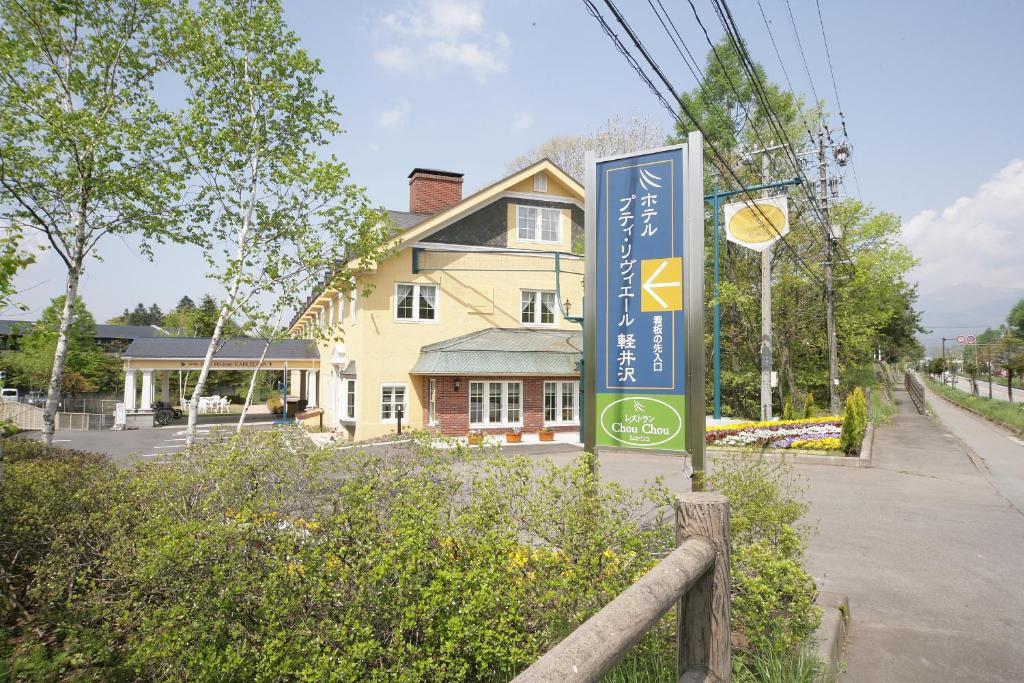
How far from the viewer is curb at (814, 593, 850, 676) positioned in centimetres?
394

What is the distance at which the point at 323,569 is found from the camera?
10.7 ft

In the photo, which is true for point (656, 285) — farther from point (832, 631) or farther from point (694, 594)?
point (694, 594)

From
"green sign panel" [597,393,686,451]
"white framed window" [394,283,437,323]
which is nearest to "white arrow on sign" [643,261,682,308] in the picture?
"green sign panel" [597,393,686,451]

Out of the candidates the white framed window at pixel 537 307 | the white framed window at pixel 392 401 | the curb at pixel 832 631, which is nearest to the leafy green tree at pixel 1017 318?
the white framed window at pixel 537 307

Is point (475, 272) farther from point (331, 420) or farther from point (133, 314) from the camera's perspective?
point (133, 314)

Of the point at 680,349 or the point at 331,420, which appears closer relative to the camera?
the point at 680,349

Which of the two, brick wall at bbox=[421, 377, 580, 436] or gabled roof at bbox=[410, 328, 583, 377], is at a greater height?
gabled roof at bbox=[410, 328, 583, 377]

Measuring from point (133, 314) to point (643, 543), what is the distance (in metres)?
119

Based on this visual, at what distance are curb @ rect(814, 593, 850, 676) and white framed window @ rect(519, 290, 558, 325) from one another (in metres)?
18.5

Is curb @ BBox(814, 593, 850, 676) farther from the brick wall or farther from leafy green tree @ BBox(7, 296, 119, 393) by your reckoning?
leafy green tree @ BBox(7, 296, 119, 393)

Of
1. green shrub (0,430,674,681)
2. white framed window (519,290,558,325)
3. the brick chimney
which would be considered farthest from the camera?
the brick chimney

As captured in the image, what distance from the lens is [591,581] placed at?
3629mm

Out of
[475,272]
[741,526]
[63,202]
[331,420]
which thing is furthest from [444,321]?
[741,526]

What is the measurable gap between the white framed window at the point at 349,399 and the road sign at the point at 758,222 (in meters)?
13.4
